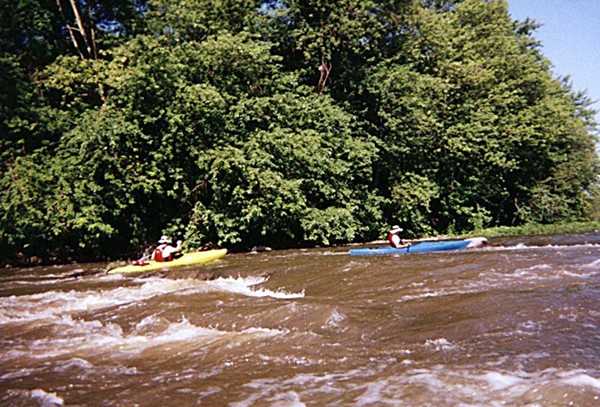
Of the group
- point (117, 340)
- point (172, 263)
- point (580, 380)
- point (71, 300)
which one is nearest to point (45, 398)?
point (117, 340)

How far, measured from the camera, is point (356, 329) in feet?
16.1

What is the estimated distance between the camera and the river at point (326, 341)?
343cm

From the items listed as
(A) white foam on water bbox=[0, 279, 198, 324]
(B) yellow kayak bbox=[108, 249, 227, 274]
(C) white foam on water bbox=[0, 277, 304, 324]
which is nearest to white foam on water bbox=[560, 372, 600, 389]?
(C) white foam on water bbox=[0, 277, 304, 324]

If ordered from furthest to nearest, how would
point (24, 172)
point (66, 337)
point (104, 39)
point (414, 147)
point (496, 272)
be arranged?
point (414, 147), point (104, 39), point (24, 172), point (496, 272), point (66, 337)

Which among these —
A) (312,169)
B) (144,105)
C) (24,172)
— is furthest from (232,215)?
(24,172)

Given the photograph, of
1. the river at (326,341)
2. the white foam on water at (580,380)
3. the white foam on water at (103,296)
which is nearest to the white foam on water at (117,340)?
the river at (326,341)

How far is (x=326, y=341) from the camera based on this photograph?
466cm

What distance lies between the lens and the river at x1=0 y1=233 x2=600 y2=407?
3.43m

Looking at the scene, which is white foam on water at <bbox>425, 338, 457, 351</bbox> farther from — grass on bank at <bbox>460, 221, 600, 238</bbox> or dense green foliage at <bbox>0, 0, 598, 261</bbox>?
grass on bank at <bbox>460, 221, 600, 238</bbox>

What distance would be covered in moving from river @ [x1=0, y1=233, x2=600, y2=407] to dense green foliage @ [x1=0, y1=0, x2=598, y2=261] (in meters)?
6.72

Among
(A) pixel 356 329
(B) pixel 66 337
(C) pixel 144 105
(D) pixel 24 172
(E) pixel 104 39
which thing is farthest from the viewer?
(E) pixel 104 39

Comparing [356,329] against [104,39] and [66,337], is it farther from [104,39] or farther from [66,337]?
[104,39]

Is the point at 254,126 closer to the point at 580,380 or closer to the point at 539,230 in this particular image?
the point at 539,230

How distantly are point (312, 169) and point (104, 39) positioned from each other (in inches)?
378
